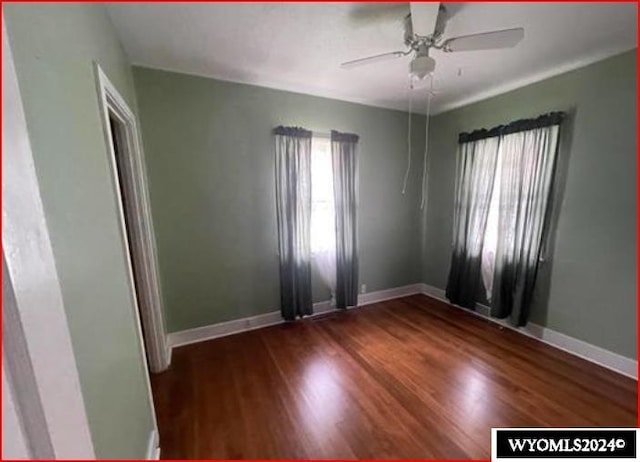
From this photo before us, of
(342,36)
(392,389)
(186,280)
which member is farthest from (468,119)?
(186,280)

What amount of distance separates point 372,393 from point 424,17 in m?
2.28

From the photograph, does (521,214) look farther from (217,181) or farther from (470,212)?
(217,181)

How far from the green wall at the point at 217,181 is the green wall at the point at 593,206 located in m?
1.72

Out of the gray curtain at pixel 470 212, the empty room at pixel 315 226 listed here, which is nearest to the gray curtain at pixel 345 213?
the empty room at pixel 315 226

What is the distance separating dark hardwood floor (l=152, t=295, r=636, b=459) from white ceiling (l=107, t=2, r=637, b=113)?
92.1 inches

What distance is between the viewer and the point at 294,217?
265cm

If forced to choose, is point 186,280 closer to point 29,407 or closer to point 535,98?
point 29,407

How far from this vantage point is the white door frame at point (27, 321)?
0.33 m

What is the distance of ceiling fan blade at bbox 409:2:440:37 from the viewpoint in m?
Answer: 1.29

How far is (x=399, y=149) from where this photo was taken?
10.7ft

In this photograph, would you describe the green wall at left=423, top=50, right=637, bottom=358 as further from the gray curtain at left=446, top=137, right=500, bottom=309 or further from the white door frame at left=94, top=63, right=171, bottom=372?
the white door frame at left=94, top=63, right=171, bottom=372

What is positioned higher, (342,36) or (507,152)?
(342,36)

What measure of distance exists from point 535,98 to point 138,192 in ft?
11.0

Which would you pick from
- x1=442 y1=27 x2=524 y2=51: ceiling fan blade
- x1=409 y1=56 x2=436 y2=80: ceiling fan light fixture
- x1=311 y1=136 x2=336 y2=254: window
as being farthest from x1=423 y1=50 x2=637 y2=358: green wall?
x1=311 y1=136 x2=336 y2=254: window
